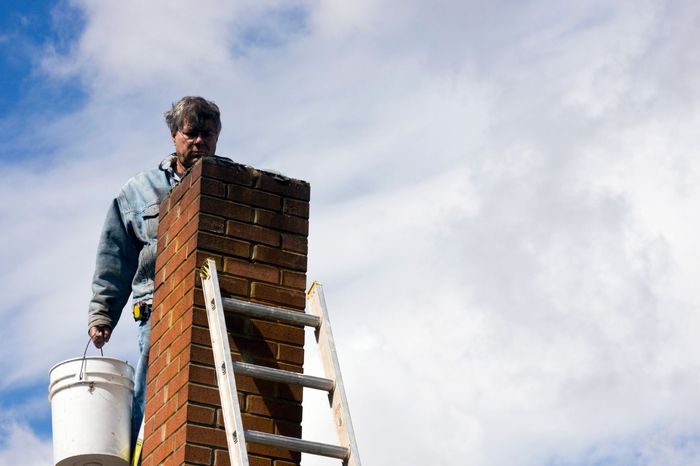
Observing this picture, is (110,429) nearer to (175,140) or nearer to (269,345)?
(269,345)

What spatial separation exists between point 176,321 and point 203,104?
135 centimetres

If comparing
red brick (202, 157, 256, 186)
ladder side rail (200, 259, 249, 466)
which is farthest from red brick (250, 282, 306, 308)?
red brick (202, 157, 256, 186)

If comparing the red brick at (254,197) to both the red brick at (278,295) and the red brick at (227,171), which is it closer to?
the red brick at (227,171)

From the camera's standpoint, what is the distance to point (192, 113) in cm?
600

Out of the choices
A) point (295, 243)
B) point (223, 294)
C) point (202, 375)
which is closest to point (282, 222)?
point (295, 243)

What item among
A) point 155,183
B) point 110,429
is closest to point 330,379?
point 110,429

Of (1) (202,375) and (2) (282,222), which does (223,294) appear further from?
(2) (282,222)

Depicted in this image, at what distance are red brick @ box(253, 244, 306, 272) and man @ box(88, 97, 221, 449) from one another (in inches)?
29.1

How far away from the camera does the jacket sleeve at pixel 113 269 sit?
19.3ft

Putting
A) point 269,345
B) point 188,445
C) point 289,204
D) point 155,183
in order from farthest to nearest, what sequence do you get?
point 155,183 < point 289,204 < point 269,345 < point 188,445

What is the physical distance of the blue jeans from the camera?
17.9ft

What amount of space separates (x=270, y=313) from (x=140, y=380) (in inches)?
32.4

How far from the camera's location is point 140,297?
5.86 metres

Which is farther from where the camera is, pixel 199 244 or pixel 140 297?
pixel 140 297
